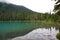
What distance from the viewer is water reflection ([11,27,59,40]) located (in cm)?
488

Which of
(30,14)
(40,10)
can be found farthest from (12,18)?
(40,10)

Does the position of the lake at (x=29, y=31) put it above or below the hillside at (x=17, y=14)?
below

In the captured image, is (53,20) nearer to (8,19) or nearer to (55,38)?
(55,38)

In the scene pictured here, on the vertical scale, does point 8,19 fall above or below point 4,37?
above

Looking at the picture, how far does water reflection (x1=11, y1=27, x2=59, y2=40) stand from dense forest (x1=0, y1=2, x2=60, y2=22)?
0.34 meters

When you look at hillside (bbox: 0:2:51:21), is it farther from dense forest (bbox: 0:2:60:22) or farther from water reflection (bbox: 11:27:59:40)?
water reflection (bbox: 11:27:59:40)

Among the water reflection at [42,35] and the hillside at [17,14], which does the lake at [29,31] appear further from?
the hillside at [17,14]

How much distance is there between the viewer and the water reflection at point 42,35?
4.88m

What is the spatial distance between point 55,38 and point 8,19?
1558mm

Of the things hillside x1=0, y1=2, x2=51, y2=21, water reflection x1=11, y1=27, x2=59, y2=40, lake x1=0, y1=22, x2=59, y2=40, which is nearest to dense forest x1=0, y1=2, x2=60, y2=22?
hillside x1=0, y1=2, x2=51, y2=21

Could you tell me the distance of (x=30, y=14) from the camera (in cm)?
519

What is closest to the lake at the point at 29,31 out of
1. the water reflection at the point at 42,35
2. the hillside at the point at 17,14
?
the water reflection at the point at 42,35

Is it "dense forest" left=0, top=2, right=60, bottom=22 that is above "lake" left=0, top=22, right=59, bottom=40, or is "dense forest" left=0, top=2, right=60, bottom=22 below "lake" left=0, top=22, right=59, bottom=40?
above

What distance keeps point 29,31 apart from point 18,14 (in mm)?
627
